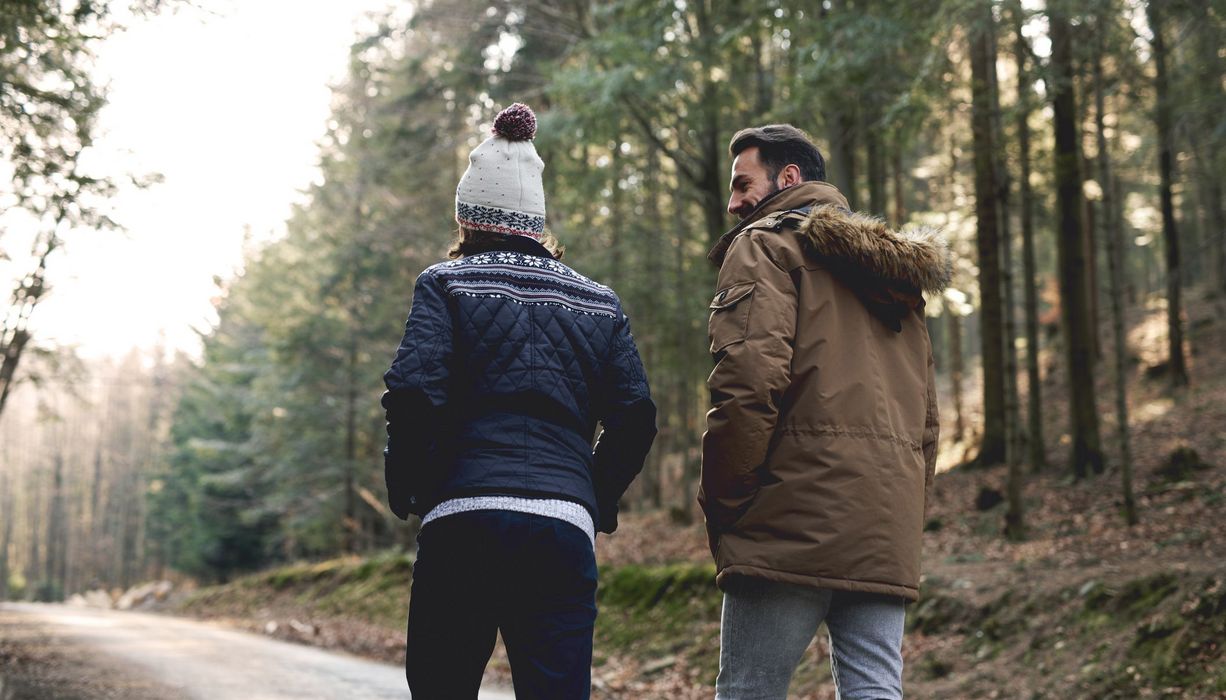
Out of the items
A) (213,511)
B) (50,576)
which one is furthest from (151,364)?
(213,511)

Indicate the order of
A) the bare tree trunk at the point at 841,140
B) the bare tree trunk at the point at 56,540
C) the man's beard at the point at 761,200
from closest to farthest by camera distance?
the man's beard at the point at 761,200 < the bare tree trunk at the point at 841,140 < the bare tree trunk at the point at 56,540

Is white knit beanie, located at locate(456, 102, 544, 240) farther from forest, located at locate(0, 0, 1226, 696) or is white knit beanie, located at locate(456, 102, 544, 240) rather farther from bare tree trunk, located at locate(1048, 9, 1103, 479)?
bare tree trunk, located at locate(1048, 9, 1103, 479)

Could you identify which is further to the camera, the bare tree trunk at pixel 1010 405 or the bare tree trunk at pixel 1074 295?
the bare tree trunk at pixel 1074 295

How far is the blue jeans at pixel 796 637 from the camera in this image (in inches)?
110

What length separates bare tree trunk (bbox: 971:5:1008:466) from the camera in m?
11.9

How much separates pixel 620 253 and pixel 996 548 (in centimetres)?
794

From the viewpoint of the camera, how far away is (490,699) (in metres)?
8.27

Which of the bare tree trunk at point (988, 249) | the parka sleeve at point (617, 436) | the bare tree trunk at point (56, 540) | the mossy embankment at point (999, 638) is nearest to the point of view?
the parka sleeve at point (617, 436)

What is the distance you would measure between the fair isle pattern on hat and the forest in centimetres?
644

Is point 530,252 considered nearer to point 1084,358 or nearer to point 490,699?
point 490,699

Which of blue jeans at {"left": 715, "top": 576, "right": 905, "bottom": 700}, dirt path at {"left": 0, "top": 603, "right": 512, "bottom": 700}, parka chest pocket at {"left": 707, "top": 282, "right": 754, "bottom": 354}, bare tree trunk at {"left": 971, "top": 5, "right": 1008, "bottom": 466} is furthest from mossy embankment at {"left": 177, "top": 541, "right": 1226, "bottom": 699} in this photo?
bare tree trunk at {"left": 971, "top": 5, "right": 1008, "bottom": 466}

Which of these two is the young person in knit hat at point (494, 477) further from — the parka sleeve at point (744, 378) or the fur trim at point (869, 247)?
the fur trim at point (869, 247)

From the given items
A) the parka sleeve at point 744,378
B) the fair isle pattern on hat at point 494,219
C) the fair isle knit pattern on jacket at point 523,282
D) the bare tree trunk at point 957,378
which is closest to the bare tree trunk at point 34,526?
the bare tree trunk at point 957,378

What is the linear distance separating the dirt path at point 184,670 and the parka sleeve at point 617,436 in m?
5.78
